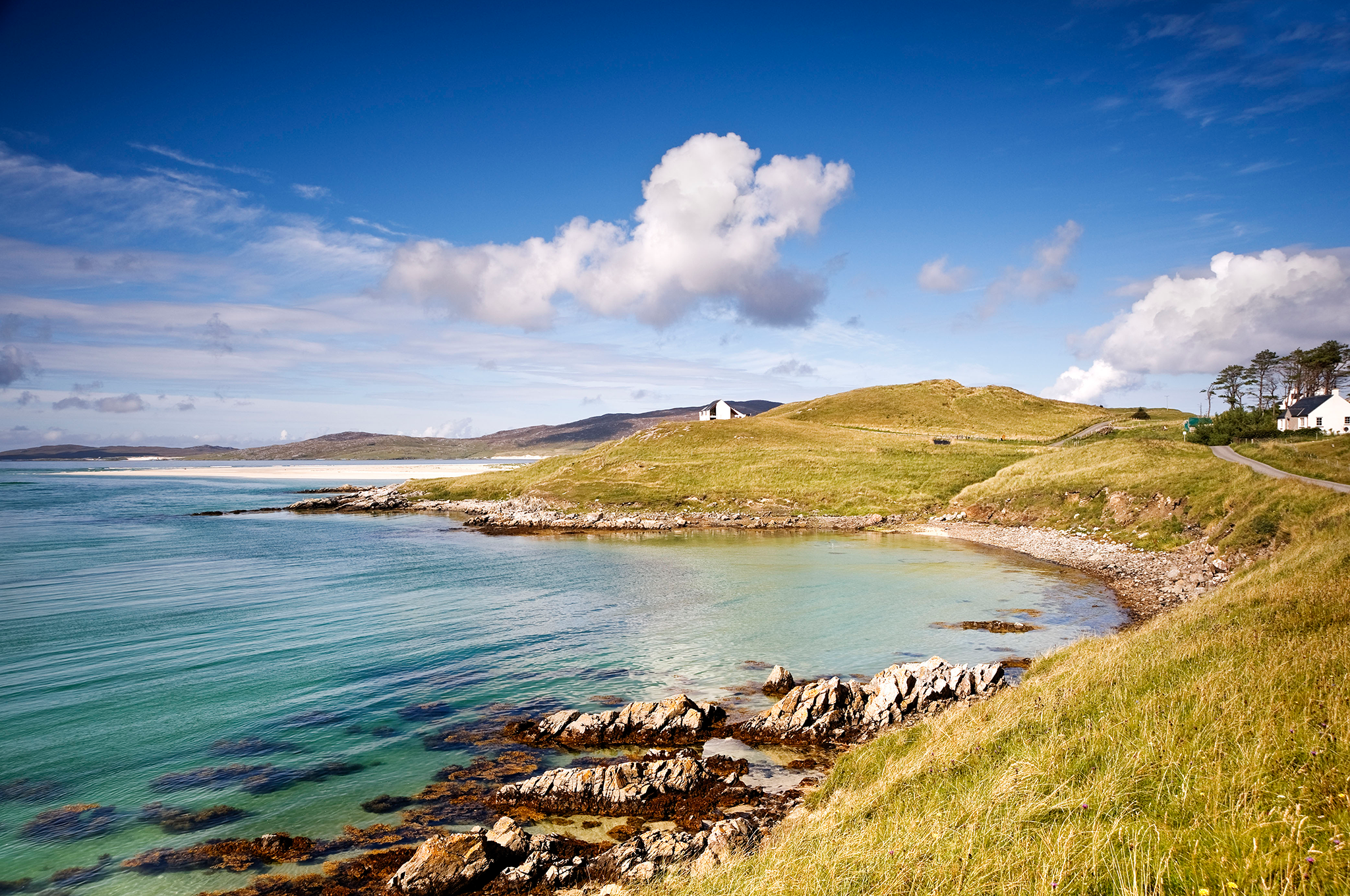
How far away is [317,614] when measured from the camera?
35.5m

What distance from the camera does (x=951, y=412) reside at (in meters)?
149

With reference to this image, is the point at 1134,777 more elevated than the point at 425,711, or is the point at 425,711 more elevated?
the point at 1134,777

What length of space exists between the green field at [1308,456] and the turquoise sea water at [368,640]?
20.7 meters

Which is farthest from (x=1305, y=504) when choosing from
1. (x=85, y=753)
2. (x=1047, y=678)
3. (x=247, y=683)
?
(x=85, y=753)

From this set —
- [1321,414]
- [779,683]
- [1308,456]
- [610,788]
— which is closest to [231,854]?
[610,788]

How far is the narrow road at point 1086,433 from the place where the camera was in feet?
343

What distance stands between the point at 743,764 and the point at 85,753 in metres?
18.6

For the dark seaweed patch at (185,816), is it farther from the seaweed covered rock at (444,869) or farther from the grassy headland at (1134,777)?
the grassy headland at (1134,777)

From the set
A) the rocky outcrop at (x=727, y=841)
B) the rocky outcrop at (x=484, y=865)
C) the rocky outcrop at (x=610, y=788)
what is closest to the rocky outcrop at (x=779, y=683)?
the rocky outcrop at (x=610, y=788)

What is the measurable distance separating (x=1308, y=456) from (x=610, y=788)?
66.3m

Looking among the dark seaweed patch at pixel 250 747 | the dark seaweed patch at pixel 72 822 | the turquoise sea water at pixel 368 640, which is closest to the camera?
the dark seaweed patch at pixel 72 822

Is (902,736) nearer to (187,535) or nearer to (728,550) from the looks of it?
(728,550)

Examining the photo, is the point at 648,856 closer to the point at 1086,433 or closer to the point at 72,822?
the point at 72,822

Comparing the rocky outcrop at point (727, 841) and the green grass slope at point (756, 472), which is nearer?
the rocky outcrop at point (727, 841)
